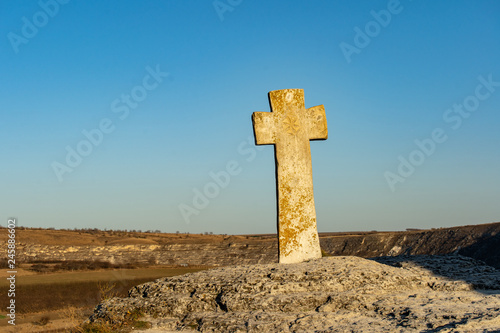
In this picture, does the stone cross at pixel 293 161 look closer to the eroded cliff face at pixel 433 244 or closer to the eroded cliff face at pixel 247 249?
the eroded cliff face at pixel 433 244

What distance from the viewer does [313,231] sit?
8.72 meters

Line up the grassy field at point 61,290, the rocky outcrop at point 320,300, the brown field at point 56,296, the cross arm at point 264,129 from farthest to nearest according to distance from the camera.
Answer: the grassy field at point 61,290 < the brown field at point 56,296 < the cross arm at point 264,129 < the rocky outcrop at point 320,300

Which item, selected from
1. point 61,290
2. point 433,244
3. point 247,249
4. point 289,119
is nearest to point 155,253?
point 247,249

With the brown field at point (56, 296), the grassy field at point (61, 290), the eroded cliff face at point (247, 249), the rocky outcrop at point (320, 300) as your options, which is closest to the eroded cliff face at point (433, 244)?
the eroded cliff face at point (247, 249)

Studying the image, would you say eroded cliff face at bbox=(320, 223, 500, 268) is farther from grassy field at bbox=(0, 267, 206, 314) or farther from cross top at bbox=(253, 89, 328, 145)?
cross top at bbox=(253, 89, 328, 145)

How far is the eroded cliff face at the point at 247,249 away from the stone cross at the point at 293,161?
18449 mm

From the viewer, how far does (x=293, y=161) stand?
29.3 feet

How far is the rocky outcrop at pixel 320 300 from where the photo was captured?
5.82 m

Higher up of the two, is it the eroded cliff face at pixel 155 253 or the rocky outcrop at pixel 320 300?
the rocky outcrop at pixel 320 300

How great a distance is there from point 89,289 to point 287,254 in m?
13.1

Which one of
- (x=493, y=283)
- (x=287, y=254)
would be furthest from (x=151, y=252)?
(x=493, y=283)

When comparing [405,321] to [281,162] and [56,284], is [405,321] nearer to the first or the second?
[281,162]

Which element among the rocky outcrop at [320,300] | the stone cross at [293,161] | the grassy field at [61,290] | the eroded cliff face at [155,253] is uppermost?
the stone cross at [293,161]

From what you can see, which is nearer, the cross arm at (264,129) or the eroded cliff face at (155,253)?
the cross arm at (264,129)
